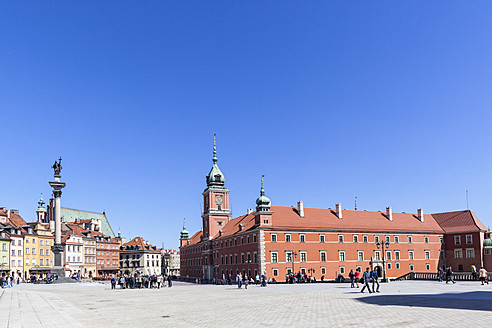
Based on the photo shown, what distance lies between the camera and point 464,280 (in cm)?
5172

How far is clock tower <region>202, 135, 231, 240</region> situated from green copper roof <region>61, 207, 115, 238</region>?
51329 millimetres

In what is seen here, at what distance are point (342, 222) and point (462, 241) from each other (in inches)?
934

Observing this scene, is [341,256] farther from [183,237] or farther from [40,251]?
[40,251]

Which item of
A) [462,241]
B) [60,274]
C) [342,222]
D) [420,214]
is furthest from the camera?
[420,214]

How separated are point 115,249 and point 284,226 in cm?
6825

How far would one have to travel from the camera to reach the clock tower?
101 m

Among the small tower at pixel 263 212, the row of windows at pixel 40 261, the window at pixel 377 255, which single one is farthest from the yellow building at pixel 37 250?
the window at pixel 377 255

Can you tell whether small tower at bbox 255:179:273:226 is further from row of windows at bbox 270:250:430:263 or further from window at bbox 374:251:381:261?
window at bbox 374:251:381:261

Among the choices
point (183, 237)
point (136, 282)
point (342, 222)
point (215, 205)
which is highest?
point (215, 205)

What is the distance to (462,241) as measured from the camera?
87500 millimetres

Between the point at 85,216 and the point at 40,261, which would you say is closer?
the point at 40,261

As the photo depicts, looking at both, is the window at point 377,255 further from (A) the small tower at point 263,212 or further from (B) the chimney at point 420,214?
(A) the small tower at point 263,212

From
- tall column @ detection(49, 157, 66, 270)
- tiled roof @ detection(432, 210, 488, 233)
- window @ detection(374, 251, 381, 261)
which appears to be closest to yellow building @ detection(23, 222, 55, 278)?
tall column @ detection(49, 157, 66, 270)

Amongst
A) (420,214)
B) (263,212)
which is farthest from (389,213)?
(263,212)
